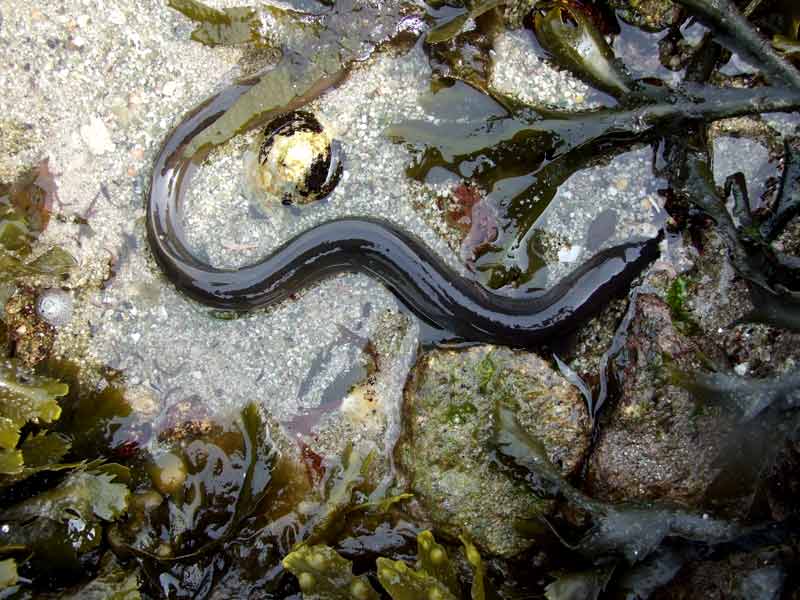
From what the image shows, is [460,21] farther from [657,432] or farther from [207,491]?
[207,491]

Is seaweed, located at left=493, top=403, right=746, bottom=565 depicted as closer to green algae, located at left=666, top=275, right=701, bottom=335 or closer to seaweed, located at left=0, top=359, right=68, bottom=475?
green algae, located at left=666, top=275, right=701, bottom=335

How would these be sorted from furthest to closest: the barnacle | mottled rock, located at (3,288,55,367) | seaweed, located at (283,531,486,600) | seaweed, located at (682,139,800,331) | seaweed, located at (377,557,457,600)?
mottled rock, located at (3,288,55,367) < the barnacle < seaweed, located at (682,139,800,331) < seaweed, located at (283,531,486,600) < seaweed, located at (377,557,457,600)

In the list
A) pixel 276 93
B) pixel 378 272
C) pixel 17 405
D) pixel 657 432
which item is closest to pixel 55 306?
pixel 17 405

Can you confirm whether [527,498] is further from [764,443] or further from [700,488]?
[764,443]

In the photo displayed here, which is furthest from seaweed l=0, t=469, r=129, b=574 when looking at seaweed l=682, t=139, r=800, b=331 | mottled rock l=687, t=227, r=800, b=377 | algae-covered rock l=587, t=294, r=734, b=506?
seaweed l=682, t=139, r=800, b=331

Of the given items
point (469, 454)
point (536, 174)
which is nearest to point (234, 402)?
point (469, 454)

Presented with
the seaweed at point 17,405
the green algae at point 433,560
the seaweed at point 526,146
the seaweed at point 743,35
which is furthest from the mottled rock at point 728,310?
the seaweed at point 17,405

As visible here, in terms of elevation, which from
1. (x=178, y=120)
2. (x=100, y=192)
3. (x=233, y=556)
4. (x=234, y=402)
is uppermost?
(x=178, y=120)
